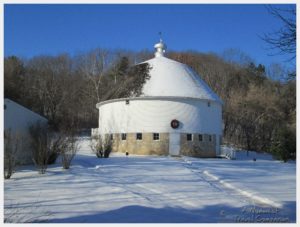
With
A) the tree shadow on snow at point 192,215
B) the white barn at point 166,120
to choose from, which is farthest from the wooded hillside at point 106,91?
the tree shadow on snow at point 192,215

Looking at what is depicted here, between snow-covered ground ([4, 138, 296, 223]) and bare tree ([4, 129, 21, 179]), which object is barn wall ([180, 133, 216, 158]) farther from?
bare tree ([4, 129, 21, 179])

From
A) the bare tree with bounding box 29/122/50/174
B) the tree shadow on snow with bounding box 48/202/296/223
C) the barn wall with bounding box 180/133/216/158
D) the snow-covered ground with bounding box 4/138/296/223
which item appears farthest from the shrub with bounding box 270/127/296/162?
the tree shadow on snow with bounding box 48/202/296/223

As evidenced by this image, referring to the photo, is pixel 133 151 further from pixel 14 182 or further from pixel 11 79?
pixel 11 79

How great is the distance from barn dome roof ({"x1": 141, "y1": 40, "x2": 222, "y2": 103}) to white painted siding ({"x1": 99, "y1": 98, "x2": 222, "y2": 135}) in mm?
519

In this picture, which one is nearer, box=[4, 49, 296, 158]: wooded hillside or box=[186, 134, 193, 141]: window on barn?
box=[186, 134, 193, 141]: window on barn

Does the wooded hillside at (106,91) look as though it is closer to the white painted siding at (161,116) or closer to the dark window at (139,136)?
the white painted siding at (161,116)

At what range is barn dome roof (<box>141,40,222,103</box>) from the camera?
30.8 meters

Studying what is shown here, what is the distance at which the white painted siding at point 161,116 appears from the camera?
98.9 feet

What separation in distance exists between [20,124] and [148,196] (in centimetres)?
1109

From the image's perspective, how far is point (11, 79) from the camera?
48.2 meters

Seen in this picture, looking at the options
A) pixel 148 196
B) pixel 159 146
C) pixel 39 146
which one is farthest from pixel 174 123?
pixel 148 196

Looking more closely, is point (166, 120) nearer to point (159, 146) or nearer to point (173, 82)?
point (159, 146)

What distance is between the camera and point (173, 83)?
31.7m

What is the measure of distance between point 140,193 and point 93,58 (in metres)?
48.9
